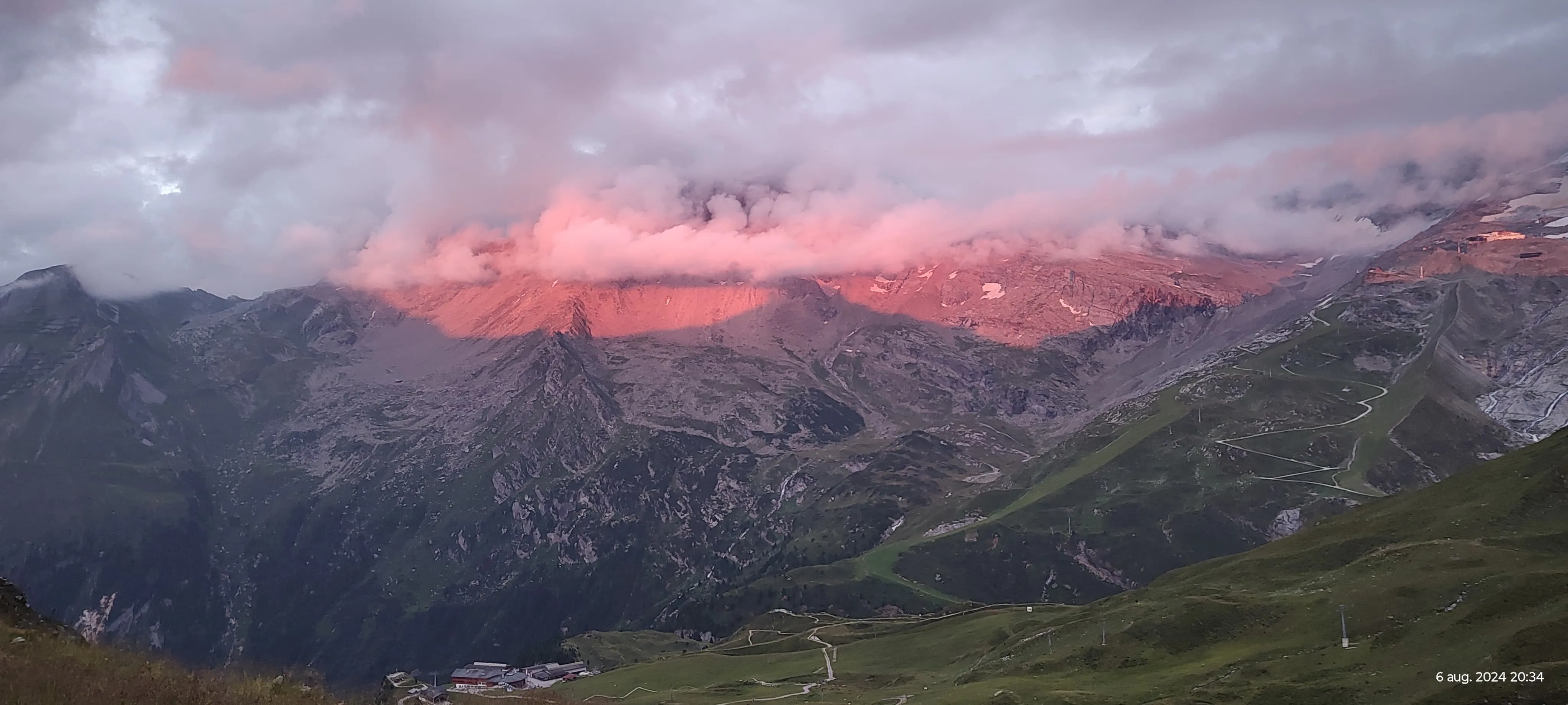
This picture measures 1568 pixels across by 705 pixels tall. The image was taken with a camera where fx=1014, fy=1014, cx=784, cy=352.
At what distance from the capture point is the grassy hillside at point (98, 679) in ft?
120

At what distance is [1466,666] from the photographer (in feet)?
263

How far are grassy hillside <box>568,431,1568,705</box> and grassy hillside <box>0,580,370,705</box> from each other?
7671 centimetres

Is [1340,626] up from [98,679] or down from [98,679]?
down

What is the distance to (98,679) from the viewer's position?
39219mm

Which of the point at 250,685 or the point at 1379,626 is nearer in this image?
the point at 250,685

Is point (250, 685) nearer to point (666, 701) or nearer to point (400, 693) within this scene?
point (666, 701)

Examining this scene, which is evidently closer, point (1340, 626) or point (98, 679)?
point (98, 679)

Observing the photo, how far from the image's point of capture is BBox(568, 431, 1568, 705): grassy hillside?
8288 centimetres

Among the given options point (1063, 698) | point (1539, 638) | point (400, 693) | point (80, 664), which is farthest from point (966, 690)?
point (400, 693)

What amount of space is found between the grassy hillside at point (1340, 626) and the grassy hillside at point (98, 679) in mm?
76706

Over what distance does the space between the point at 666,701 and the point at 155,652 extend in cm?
12186

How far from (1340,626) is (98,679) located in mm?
104632

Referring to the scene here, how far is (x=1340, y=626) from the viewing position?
101938 mm

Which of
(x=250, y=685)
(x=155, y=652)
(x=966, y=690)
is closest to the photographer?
(x=250, y=685)
